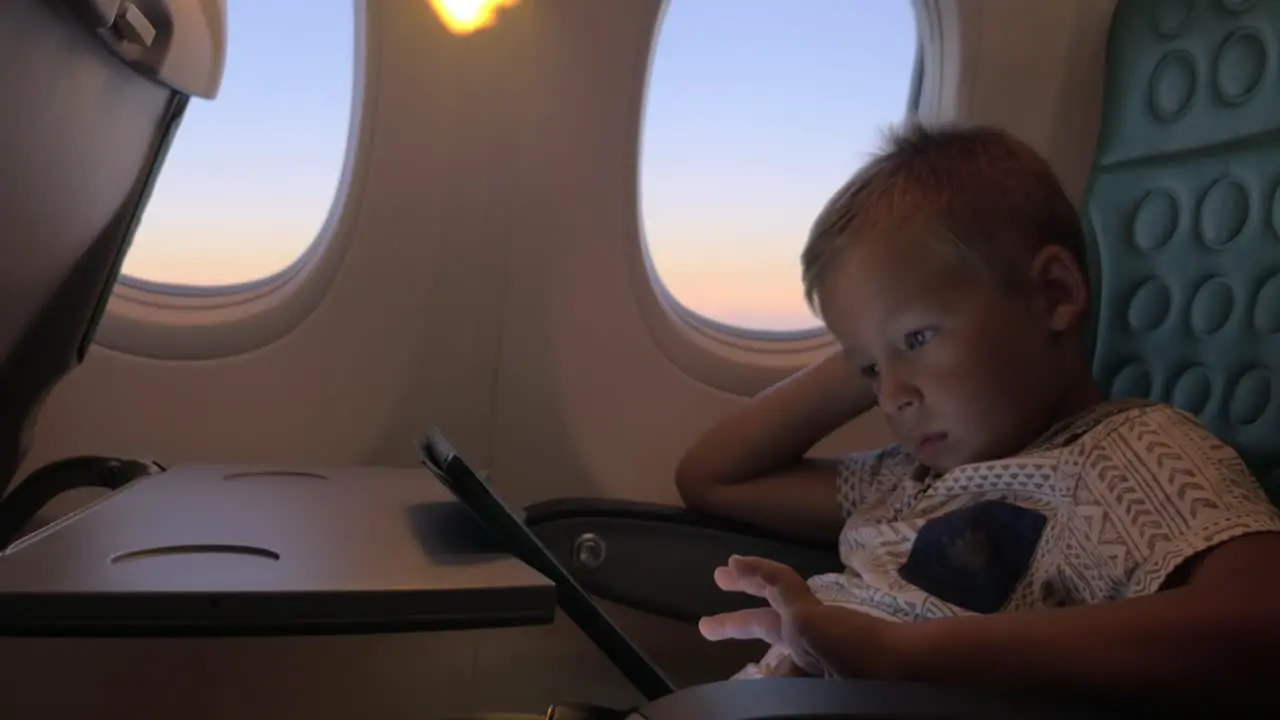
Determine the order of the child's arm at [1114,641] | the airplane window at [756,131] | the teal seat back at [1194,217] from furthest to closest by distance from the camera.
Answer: the airplane window at [756,131] → the teal seat back at [1194,217] → the child's arm at [1114,641]

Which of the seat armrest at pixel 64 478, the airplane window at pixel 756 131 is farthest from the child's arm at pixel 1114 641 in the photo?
the airplane window at pixel 756 131

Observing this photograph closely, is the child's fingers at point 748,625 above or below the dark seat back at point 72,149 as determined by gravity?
below

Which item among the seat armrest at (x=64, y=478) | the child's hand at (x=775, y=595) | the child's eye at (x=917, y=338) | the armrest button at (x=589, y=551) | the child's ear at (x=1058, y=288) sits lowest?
the seat armrest at (x=64, y=478)

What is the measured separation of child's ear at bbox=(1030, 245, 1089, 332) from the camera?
973 mm

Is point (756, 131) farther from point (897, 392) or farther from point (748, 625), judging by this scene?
point (748, 625)

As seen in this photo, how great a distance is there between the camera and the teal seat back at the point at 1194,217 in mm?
1049

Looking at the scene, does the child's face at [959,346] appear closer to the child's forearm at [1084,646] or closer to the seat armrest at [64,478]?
the child's forearm at [1084,646]

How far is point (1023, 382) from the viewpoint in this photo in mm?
960

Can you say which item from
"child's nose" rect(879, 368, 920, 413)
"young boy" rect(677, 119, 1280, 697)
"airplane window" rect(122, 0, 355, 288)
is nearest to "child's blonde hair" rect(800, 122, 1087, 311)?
"young boy" rect(677, 119, 1280, 697)

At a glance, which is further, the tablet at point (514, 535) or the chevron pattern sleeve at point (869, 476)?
the chevron pattern sleeve at point (869, 476)

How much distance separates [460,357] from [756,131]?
555 millimetres

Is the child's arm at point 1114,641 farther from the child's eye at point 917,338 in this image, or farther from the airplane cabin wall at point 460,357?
the airplane cabin wall at point 460,357

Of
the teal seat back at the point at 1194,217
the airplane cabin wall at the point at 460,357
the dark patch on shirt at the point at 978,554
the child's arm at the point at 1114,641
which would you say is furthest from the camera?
the airplane cabin wall at the point at 460,357

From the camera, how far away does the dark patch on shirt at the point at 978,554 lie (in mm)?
894
